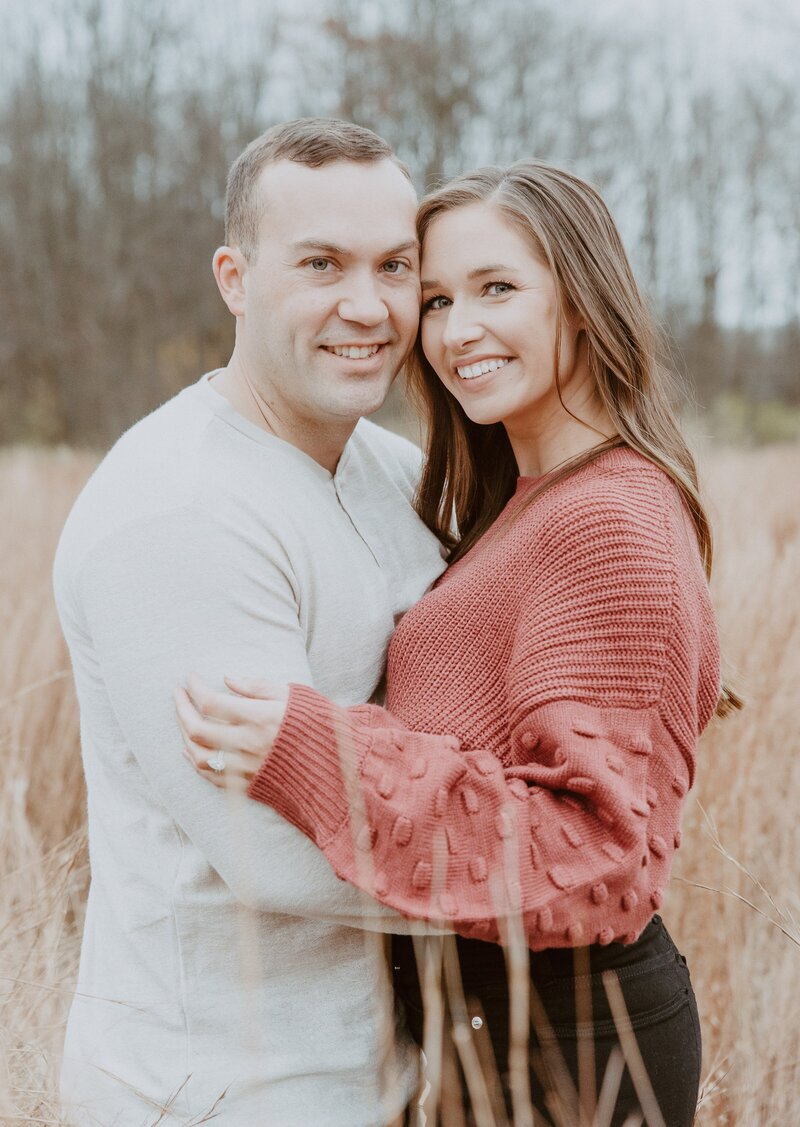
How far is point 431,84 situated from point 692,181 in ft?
15.0

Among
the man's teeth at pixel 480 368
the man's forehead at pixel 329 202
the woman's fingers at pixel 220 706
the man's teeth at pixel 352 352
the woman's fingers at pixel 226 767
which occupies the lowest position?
the woman's fingers at pixel 226 767

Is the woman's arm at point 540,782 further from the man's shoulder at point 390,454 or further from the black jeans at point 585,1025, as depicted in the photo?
the man's shoulder at point 390,454

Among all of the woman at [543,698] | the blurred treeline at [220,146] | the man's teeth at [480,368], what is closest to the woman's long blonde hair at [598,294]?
the woman at [543,698]

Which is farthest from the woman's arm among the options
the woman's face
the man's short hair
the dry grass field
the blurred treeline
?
the blurred treeline

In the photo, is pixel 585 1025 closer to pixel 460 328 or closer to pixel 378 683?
pixel 378 683

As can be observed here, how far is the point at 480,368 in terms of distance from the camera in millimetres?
2115

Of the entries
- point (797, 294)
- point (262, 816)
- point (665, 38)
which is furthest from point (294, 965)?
point (797, 294)

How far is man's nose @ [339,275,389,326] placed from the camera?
204cm

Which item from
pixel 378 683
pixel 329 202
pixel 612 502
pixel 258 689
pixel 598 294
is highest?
pixel 329 202

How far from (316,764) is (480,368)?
94 centimetres

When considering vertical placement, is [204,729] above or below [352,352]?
below

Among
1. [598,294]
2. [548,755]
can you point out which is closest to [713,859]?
[548,755]

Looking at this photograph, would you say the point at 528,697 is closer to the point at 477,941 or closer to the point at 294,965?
the point at 477,941

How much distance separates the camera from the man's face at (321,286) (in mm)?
2004
